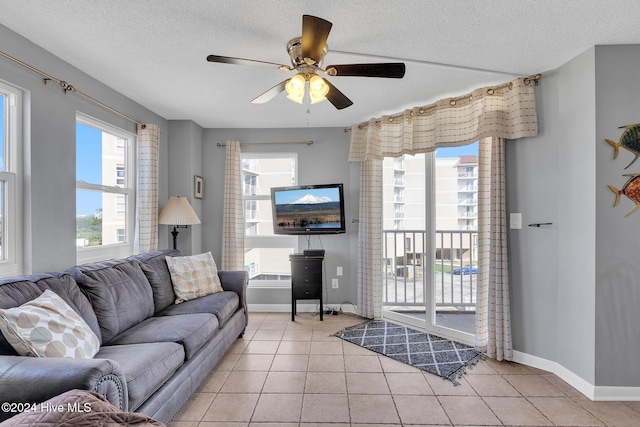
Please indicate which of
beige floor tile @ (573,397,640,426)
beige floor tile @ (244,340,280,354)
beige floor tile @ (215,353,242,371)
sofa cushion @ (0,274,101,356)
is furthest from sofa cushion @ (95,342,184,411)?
beige floor tile @ (573,397,640,426)

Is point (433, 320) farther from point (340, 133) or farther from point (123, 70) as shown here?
point (123, 70)

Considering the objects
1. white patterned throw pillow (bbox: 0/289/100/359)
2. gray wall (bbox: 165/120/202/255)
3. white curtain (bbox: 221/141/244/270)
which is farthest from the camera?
white curtain (bbox: 221/141/244/270)

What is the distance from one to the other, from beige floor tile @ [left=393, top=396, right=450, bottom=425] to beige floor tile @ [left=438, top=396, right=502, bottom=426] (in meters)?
0.05

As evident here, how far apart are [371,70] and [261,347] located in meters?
2.53

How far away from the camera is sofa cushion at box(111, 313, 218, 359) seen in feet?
A: 6.39

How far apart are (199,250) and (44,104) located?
2176mm

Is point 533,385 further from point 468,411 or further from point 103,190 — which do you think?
point 103,190

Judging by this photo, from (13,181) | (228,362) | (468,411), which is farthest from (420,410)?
(13,181)

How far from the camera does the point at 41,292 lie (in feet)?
5.55

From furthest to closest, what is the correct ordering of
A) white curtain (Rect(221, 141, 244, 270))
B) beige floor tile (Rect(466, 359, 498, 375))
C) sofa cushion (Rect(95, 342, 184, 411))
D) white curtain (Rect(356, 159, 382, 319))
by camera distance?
white curtain (Rect(221, 141, 244, 270))
white curtain (Rect(356, 159, 382, 319))
beige floor tile (Rect(466, 359, 498, 375))
sofa cushion (Rect(95, 342, 184, 411))

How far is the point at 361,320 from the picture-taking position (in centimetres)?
359

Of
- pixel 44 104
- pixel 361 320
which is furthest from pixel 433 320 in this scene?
pixel 44 104

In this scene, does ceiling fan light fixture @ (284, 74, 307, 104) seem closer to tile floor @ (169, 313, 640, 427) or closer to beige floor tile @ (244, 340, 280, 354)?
tile floor @ (169, 313, 640, 427)

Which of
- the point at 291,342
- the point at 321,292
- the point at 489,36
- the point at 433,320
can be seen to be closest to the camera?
the point at 489,36
